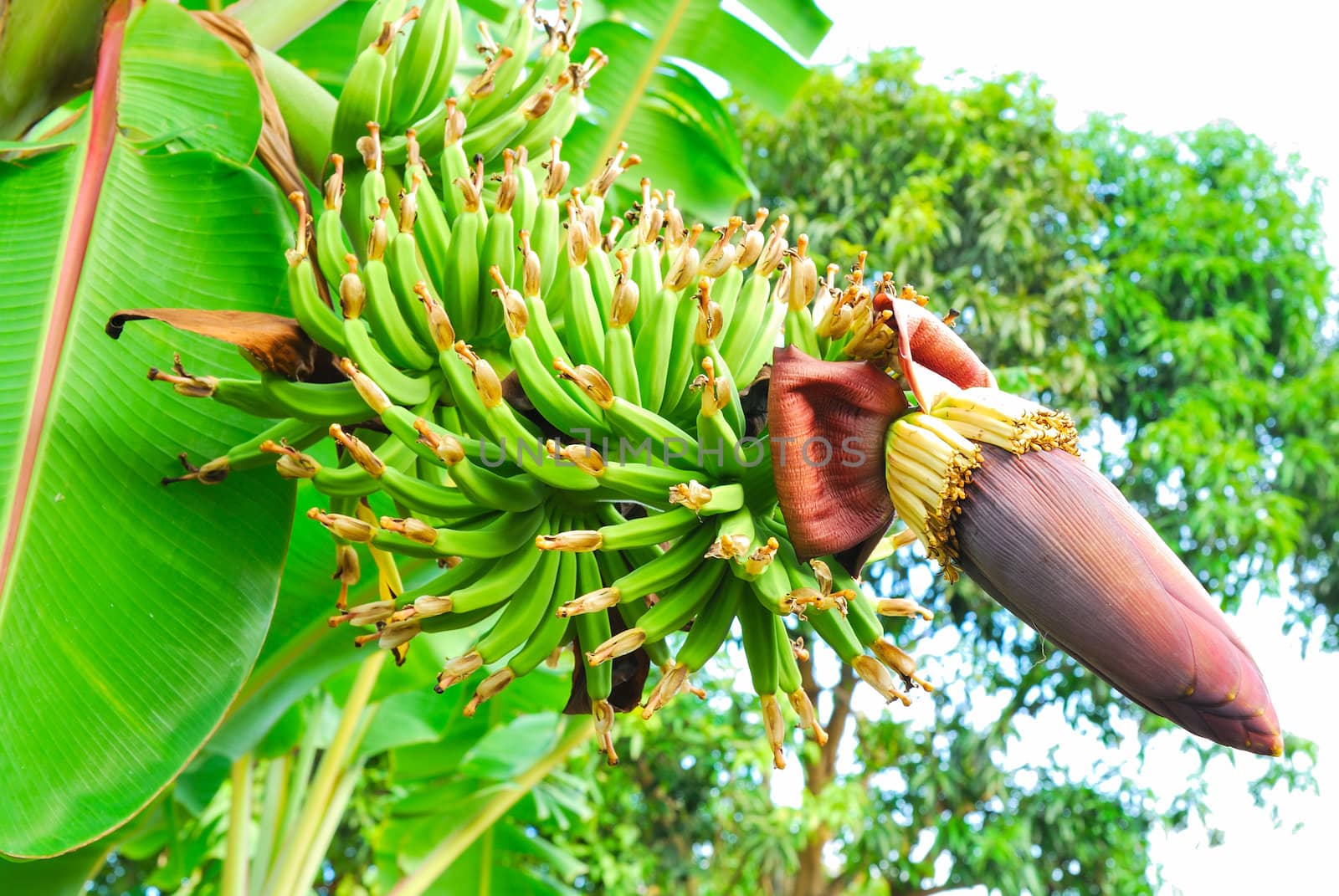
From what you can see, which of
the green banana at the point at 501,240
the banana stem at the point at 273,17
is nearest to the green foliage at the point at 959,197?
the banana stem at the point at 273,17

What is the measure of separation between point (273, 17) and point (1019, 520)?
3.87 ft

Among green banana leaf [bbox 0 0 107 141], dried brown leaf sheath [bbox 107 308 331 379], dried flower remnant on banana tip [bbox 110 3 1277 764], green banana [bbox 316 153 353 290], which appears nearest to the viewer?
dried flower remnant on banana tip [bbox 110 3 1277 764]

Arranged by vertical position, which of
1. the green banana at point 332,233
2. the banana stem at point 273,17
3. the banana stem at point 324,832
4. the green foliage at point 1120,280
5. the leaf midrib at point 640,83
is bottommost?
the banana stem at point 324,832

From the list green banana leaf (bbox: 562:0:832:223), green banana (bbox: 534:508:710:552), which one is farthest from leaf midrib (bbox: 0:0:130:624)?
green banana leaf (bbox: 562:0:832:223)

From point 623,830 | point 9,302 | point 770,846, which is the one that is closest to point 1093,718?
point 770,846

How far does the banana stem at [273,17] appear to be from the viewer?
4.68 feet

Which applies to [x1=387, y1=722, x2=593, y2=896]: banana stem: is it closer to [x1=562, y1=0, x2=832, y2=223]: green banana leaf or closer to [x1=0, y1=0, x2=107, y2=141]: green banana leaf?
[x1=562, y1=0, x2=832, y2=223]: green banana leaf

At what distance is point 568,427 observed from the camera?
95cm

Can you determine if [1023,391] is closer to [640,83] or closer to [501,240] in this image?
[640,83]

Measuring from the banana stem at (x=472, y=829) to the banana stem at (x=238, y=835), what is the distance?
362 millimetres

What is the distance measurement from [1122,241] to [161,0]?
217 inches

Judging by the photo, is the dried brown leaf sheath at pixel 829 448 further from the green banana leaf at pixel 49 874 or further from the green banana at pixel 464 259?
the green banana leaf at pixel 49 874

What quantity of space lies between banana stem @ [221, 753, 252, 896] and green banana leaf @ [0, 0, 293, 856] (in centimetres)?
166

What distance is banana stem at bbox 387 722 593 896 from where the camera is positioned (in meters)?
2.70
